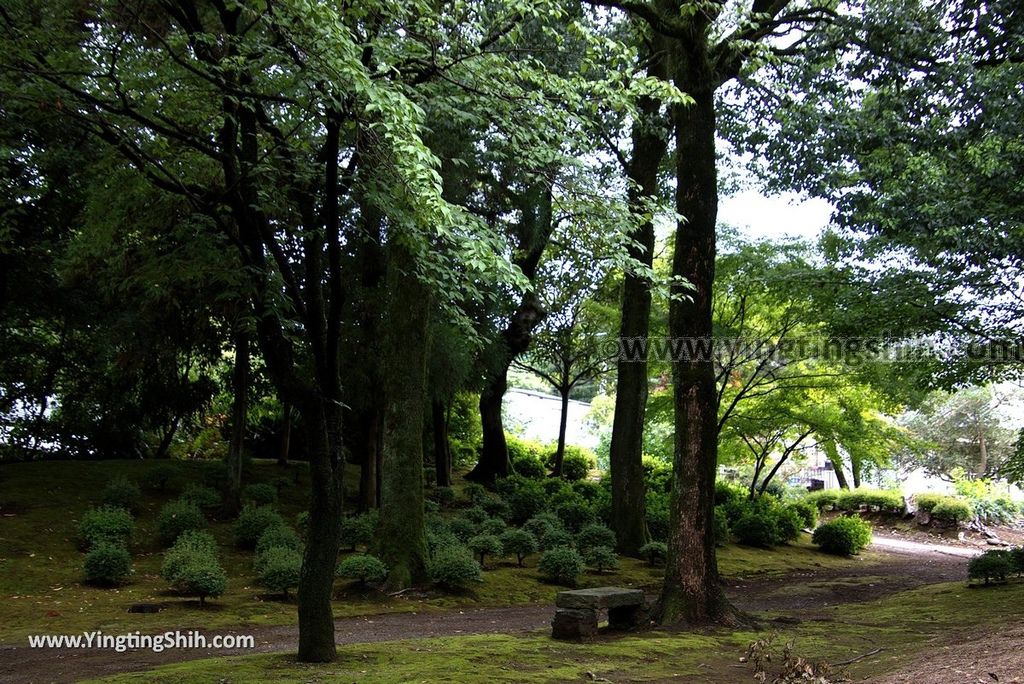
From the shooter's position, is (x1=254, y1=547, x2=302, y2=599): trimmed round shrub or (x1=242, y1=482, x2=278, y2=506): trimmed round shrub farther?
(x1=242, y1=482, x2=278, y2=506): trimmed round shrub

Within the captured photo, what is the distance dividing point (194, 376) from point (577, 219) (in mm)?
14297

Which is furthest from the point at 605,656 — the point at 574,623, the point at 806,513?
the point at 806,513

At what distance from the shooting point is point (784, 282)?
544 inches

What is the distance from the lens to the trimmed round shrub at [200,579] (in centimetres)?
908

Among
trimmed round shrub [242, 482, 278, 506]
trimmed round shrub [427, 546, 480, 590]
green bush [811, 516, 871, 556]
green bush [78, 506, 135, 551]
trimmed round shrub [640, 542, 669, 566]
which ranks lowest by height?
green bush [811, 516, 871, 556]

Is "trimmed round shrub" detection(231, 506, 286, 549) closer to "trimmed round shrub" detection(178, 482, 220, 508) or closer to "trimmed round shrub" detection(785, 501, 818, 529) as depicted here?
"trimmed round shrub" detection(178, 482, 220, 508)

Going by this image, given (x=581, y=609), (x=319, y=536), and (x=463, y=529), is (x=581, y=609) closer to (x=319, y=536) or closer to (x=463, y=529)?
(x=319, y=536)

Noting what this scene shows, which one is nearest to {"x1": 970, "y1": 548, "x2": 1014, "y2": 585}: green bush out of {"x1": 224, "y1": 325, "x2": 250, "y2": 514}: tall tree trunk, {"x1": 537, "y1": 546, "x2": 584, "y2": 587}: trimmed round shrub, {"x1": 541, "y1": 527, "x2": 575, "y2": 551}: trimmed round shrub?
{"x1": 537, "y1": 546, "x2": 584, "y2": 587}: trimmed round shrub

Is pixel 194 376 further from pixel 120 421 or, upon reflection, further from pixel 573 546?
pixel 573 546

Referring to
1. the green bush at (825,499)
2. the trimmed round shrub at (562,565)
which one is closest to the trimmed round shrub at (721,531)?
the trimmed round shrub at (562,565)

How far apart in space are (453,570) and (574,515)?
5.75m

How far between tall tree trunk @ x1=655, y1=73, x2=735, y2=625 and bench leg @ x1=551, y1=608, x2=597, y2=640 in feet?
3.41

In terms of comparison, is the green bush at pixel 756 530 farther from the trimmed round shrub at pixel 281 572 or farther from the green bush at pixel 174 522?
the green bush at pixel 174 522

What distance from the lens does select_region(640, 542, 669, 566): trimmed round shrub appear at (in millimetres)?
13854
